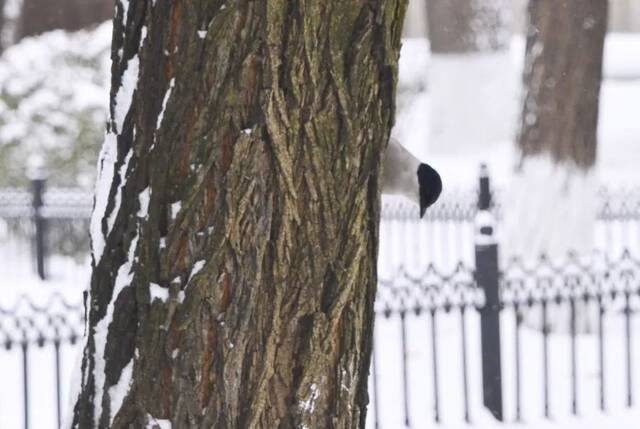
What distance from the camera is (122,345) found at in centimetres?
309

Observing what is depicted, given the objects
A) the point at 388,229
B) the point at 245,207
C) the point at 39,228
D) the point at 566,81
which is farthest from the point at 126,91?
the point at 388,229

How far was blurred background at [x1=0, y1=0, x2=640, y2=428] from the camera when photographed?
6.59m

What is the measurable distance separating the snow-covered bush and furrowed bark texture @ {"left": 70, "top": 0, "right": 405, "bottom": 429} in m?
9.20

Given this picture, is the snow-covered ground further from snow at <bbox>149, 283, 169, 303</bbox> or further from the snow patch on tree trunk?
snow at <bbox>149, 283, 169, 303</bbox>

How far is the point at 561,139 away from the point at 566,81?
41 cm

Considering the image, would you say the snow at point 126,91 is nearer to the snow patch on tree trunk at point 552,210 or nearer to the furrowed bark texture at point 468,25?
the snow patch on tree trunk at point 552,210

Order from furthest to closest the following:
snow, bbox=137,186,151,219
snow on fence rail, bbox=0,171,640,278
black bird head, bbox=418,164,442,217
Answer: snow on fence rail, bbox=0,171,640,278 → black bird head, bbox=418,164,442,217 → snow, bbox=137,186,151,219

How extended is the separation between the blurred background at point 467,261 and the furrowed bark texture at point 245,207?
1.47 meters

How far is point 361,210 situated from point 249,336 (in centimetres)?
40

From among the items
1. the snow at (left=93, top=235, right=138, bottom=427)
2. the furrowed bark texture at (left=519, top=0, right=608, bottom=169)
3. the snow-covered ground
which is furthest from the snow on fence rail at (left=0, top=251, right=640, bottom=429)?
the snow-covered ground

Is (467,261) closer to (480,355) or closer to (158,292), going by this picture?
(480,355)

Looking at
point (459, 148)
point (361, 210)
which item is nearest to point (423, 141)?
point (459, 148)

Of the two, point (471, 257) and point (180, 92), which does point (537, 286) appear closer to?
point (180, 92)

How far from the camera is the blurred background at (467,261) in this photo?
659cm
